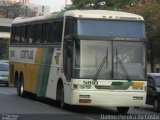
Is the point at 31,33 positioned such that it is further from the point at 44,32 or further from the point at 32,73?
the point at 44,32

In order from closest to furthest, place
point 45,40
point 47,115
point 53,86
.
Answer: point 47,115, point 53,86, point 45,40

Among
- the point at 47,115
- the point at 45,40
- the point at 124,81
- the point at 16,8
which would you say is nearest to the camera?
the point at 47,115

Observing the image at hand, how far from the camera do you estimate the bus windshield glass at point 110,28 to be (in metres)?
17.8

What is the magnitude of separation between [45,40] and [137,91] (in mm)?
5217

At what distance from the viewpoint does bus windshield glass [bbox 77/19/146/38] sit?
17.8 metres

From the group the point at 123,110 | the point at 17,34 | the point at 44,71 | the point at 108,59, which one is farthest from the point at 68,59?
the point at 17,34

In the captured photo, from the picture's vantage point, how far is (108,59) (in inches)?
693

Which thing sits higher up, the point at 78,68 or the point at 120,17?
the point at 120,17

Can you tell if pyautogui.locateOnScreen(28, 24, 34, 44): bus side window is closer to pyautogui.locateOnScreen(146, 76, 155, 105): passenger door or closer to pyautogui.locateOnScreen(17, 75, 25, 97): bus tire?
pyautogui.locateOnScreen(17, 75, 25, 97): bus tire

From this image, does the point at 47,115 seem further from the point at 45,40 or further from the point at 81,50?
the point at 45,40

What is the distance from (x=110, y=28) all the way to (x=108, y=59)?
1.15m

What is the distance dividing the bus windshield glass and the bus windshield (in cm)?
31

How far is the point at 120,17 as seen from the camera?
18.4 m

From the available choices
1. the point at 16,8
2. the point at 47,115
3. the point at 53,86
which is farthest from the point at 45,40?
the point at 16,8
